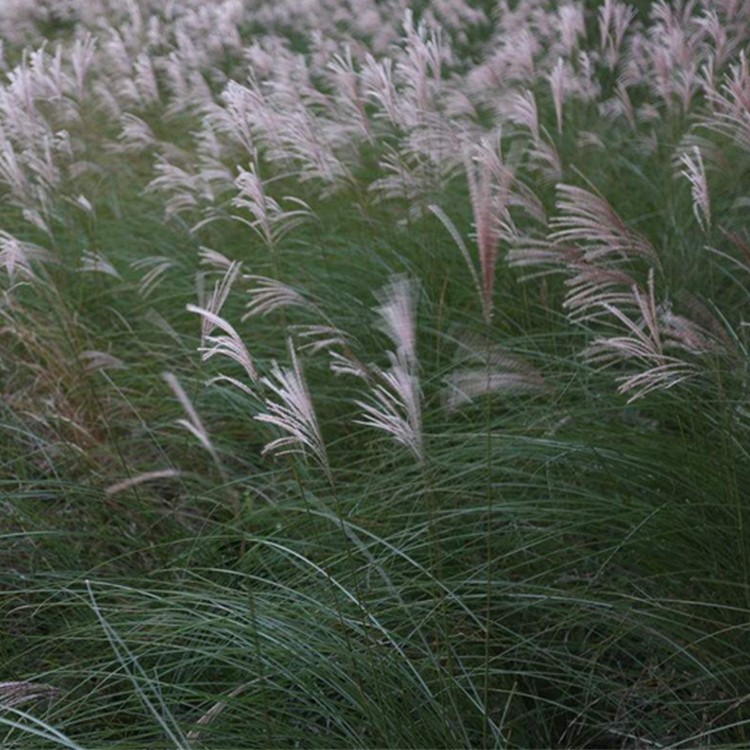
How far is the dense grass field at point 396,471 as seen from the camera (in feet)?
6.81

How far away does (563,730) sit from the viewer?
236 cm

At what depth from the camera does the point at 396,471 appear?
8.84ft

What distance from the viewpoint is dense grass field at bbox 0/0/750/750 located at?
6.81 feet

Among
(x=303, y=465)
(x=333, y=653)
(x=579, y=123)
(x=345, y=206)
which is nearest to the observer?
(x=333, y=653)

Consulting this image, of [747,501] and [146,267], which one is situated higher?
[747,501]

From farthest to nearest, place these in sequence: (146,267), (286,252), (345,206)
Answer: (345,206) → (146,267) → (286,252)

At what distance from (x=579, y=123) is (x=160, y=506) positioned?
2.93m

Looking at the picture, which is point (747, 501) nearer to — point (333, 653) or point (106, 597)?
point (333, 653)

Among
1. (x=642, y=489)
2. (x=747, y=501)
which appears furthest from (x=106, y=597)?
(x=747, y=501)

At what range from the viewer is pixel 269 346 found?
3730mm

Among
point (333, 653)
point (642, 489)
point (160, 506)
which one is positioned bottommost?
point (160, 506)

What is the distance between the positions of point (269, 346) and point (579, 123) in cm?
219

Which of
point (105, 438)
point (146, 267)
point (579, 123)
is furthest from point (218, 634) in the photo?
point (579, 123)

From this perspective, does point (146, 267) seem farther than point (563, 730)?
Yes
